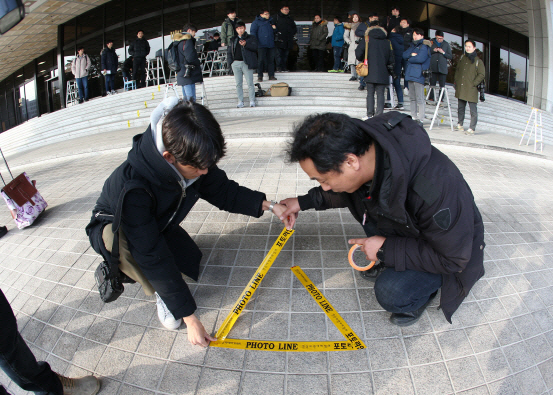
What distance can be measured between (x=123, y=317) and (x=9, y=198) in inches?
92.2

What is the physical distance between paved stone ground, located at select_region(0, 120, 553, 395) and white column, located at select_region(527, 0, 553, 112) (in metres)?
13.4

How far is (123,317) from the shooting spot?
2229 mm

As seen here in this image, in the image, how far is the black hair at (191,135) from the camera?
163cm

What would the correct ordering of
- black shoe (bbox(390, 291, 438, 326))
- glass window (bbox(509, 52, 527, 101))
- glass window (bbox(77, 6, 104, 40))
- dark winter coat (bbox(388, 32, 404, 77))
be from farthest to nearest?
glass window (bbox(509, 52, 527, 101)) < glass window (bbox(77, 6, 104, 40)) < dark winter coat (bbox(388, 32, 404, 77)) < black shoe (bbox(390, 291, 438, 326))

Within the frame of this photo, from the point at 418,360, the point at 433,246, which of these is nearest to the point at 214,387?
the point at 418,360

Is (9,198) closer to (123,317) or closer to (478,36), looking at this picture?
(123,317)

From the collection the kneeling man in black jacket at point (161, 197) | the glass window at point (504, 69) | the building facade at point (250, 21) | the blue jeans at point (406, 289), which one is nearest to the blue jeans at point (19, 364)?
the kneeling man in black jacket at point (161, 197)

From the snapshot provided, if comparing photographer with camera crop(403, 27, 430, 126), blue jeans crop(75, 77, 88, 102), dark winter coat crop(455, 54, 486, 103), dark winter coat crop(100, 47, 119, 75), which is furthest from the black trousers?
dark winter coat crop(455, 54, 486, 103)

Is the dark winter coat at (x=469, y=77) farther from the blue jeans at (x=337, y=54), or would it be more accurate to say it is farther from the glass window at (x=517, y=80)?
the glass window at (x=517, y=80)

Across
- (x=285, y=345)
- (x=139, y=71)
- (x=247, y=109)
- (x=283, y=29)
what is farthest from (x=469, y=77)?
(x=139, y=71)

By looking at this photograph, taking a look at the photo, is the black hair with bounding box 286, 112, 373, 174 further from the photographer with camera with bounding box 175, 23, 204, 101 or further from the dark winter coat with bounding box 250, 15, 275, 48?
the dark winter coat with bounding box 250, 15, 275, 48

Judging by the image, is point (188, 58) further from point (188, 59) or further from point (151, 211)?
point (151, 211)

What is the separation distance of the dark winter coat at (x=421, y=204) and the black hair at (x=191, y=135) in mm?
752

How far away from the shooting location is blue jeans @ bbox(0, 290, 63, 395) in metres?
1.42
